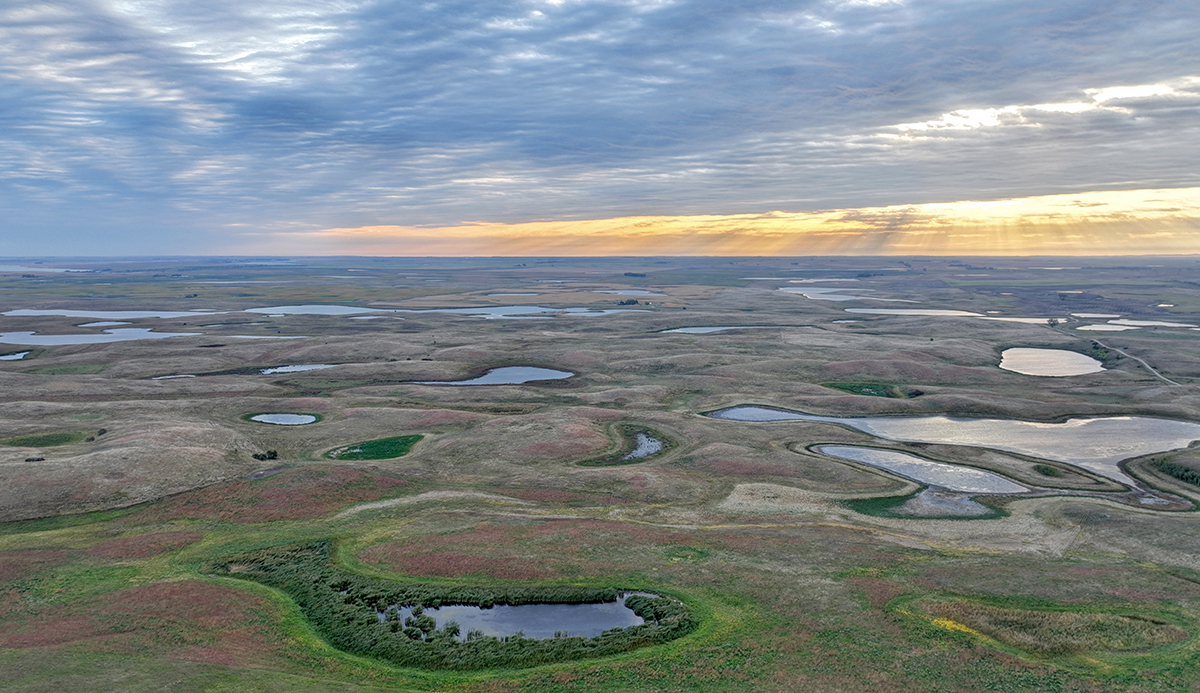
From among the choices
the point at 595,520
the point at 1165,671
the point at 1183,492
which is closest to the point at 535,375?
the point at 595,520

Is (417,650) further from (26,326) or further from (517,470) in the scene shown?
(26,326)

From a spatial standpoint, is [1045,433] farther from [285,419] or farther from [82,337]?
[82,337]

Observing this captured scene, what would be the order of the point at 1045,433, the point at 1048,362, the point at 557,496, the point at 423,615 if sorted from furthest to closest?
the point at 1048,362 → the point at 1045,433 → the point at 557,496 → the point at 423,615

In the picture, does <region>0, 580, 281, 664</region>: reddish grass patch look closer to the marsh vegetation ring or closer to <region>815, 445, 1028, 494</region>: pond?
the marsh vegetation ring

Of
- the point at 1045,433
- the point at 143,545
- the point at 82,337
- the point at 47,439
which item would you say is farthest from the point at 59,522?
the point at 82,337

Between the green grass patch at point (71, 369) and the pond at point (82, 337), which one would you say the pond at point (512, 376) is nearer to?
the green grass patch at point (71, 369)

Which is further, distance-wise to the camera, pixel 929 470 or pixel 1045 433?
pixel 1045 433
